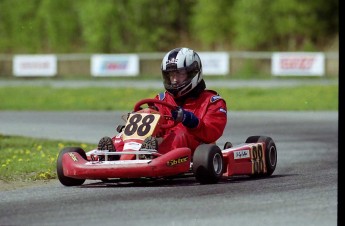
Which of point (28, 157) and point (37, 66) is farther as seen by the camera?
point (37, 66)

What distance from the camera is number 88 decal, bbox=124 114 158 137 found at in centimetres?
1031

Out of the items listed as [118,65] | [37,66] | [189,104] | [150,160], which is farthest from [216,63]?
[150,160]

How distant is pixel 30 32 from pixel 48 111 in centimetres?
3021

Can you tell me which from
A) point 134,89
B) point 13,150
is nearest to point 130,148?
point 13,150

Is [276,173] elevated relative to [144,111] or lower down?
lower down

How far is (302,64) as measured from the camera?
39156mm

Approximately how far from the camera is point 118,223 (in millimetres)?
7605

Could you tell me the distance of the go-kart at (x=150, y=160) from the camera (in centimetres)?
984

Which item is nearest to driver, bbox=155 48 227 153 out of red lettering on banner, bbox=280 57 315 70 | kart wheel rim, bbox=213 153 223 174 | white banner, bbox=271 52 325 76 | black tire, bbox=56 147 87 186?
kart wheel rim, bbox=213 153 223 174

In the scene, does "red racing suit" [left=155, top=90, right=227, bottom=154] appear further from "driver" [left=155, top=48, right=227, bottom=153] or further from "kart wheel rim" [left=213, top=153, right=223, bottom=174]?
"kart wheel rim" [left=213, top=153, right=223, bottom=174]

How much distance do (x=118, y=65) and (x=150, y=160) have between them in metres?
33.9

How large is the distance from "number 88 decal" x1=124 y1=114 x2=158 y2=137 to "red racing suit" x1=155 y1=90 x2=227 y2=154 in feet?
0.70

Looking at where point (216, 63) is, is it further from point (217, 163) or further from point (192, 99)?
point (217, 163)
